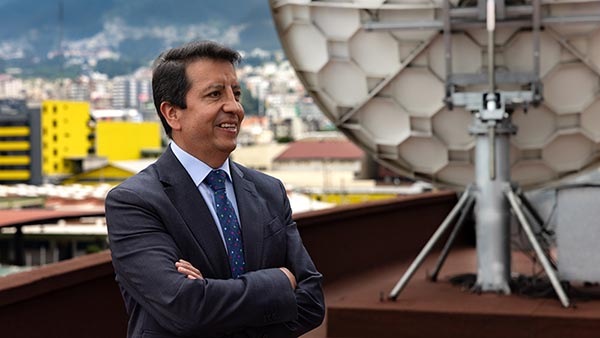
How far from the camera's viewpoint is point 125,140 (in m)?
163

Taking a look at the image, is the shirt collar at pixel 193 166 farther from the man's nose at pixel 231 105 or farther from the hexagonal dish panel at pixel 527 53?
the hexagonal dish panel at pixel 527 53

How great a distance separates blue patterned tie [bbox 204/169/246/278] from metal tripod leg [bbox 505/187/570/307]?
20.8 feet

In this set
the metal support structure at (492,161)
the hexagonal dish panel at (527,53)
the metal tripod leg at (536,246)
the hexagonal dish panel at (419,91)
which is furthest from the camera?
the hexagonal dish panel at (419,91)

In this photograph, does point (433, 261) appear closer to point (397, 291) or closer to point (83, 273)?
point (397, 291)

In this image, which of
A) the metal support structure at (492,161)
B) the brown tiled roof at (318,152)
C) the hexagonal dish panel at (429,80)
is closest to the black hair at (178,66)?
the metal support structure at (492,161)

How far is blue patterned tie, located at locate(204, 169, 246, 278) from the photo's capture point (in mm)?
3100

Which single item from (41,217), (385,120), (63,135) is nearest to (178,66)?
(385,120)

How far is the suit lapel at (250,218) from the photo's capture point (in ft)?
10.3

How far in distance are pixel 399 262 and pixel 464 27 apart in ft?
13.4

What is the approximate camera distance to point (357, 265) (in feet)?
40.2

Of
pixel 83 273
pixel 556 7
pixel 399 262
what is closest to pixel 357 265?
pixel 399 262

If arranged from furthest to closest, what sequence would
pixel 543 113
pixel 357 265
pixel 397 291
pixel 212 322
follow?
pixel 357 265
pixel 543 113
pixel 397 291
pixel 212 322

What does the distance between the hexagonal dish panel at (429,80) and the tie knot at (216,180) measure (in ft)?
22.9

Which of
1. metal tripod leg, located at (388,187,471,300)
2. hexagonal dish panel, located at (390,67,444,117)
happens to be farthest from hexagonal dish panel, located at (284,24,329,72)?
metal tripod leg, located at (388,187,471,300)
